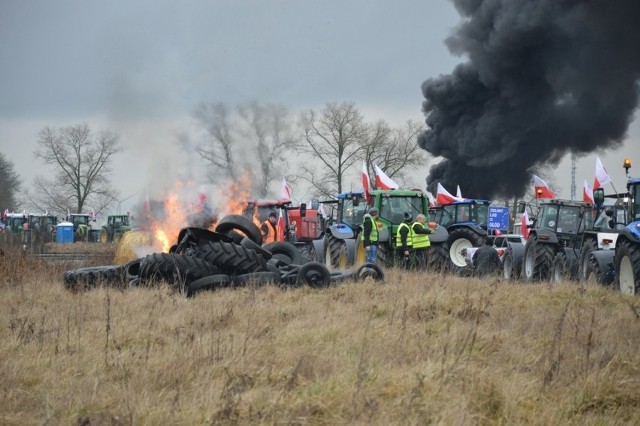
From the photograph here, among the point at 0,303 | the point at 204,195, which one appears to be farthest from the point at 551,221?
the point at 0,303

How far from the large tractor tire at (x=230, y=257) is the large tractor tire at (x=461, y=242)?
13.0 meters

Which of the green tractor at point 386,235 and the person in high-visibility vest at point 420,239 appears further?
the green tractor at point 386,235

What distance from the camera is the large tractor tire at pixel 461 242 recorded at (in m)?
24.9

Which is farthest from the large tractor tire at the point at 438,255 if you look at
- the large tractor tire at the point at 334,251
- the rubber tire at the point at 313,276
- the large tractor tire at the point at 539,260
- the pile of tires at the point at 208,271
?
the rubber tire at the point at 313,276

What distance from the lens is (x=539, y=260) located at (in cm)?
1820

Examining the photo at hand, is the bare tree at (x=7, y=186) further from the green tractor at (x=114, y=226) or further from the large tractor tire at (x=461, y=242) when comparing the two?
the large tractor tire at (x=461, y=242)

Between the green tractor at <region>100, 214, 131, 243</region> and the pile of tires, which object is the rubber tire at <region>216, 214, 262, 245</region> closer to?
the pile of tires

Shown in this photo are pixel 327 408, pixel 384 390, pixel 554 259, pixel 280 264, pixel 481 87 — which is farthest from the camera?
pixel 481 87

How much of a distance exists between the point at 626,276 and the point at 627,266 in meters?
0.18

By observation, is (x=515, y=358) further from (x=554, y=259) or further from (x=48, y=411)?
(x=554, y=259)

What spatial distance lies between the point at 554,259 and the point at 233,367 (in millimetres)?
12896

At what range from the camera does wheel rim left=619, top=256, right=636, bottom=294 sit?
541 inches

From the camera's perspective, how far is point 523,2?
83.2 ft

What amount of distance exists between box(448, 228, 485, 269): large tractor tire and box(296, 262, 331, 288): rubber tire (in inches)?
503
